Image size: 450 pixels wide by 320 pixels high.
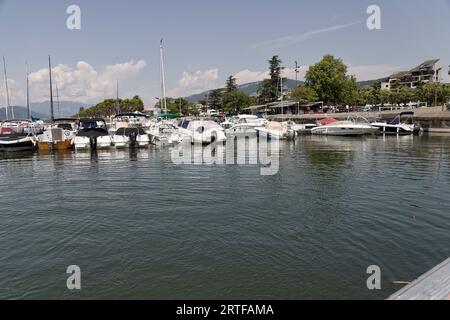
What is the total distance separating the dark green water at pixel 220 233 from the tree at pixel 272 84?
10905 centimetres

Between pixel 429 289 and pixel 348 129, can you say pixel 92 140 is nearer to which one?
pixel 348 129

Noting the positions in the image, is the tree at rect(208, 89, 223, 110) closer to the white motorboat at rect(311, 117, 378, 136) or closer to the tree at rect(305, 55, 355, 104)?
the tree at rect(305, 55, 355, 104)

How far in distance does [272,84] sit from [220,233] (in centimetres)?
12051

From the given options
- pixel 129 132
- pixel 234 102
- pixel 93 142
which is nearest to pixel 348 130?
pixel 129 132

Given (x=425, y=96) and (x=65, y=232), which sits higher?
(x=425, y=96)

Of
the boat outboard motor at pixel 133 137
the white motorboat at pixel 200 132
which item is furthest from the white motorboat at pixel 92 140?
the white motorboat at pixel 200 132

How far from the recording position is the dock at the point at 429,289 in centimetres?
467

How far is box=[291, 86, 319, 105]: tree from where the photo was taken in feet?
319

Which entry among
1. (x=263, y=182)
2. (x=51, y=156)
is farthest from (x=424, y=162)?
(x=51, y=156)

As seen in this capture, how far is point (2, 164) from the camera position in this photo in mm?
25734

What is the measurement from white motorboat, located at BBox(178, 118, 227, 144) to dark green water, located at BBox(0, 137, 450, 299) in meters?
16.4

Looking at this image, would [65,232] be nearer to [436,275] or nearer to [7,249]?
[7,249]
